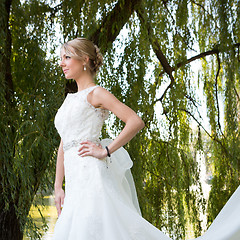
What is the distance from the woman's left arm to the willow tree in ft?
3.84

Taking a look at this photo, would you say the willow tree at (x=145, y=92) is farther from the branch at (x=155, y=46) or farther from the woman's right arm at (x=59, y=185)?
the woman's right arm at (x=59, y=185)

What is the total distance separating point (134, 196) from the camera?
6.45ft

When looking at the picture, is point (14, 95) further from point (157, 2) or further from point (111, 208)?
point (111, 208)

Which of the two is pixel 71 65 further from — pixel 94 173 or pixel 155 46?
pixel 155 46

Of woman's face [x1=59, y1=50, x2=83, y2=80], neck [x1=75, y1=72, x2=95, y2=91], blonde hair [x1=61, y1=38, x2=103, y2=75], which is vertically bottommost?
neck [x1=75, y1=72, x2=95, y2=91]

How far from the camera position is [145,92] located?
332cm

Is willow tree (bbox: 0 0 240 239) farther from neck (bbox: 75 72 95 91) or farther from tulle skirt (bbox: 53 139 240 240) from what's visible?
tulle skirt (bbox: 53 139 240 240)

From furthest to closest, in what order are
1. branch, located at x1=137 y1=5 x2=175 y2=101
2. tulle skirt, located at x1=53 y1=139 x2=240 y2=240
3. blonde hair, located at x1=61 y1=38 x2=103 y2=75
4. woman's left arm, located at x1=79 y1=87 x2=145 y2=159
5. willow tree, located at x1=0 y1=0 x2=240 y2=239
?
branch, located at x1=137 y1=5 x2=175 y2=101, willow tree, located at x1=0 y1=0 x2=240 y2=239, blonde hair, located at x1=61 y1=38 x2=103 y2=75, woman's left arm, located at x1=79 y1=87 x2=145 y2=159, tulle skirt, located at x1=53 y1=139 x2=240 y2=240

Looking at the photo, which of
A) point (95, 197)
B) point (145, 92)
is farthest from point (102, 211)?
point (145, 92)

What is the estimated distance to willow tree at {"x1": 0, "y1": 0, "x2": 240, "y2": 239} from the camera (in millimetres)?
2967

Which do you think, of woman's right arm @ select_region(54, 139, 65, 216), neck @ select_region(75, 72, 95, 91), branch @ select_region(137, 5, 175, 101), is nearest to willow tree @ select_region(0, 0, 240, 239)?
branch @ select_region(137, 5, 175, 101)

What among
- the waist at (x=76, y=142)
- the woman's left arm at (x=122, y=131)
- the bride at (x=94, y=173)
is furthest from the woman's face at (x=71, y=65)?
the waist at (x=76, y=142)

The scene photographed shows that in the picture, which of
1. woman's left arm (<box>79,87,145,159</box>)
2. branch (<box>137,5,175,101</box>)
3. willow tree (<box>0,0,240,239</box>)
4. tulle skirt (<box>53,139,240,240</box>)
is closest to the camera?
tulle skirt (<box>53,139,240,240</box>)

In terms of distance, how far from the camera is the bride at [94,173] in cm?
155
